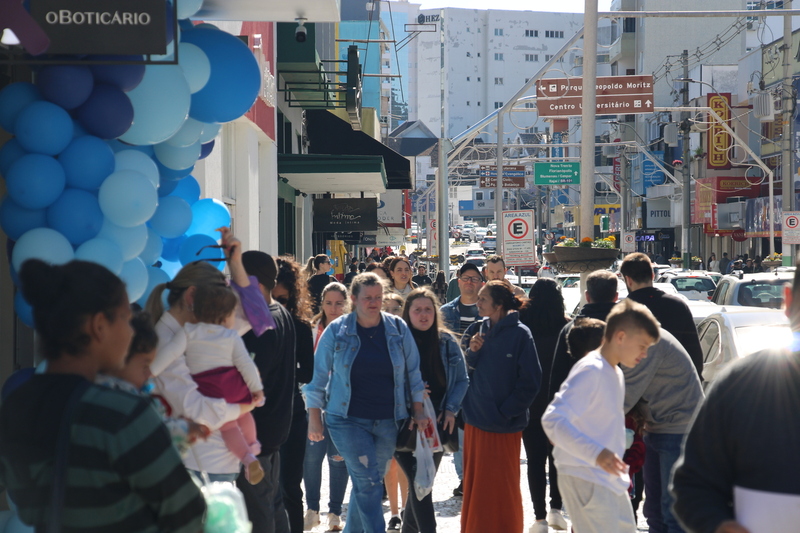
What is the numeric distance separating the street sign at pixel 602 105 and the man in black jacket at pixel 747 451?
1627 centimetres

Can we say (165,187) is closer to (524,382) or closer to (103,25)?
(103,25)

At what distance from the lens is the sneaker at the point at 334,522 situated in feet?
24.8

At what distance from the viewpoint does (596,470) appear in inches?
197

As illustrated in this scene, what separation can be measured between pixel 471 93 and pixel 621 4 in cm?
7308

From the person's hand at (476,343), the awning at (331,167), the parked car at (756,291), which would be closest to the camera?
the person's hand at (476,343)

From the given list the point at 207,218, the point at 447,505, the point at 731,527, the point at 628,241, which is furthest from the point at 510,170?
the point at 731,527

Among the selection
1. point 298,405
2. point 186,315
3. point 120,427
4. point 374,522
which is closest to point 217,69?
point 186,315

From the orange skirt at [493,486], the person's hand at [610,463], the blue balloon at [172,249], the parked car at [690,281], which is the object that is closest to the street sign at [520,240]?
the parked car at [690,281]

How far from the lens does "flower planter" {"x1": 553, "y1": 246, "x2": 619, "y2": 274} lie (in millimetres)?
12148

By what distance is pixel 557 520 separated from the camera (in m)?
7.44

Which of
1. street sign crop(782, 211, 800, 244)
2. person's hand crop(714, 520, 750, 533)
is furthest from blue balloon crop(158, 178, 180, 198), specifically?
street sign crop(782, 211, 800, 244)

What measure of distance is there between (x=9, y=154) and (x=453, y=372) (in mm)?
3590

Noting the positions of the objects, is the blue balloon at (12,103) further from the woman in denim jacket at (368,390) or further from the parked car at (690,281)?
the parked car at (690,281)

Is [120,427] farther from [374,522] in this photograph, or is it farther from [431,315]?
[431,315]
